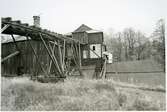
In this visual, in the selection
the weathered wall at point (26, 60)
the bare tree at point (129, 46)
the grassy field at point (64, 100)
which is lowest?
the grassy field at point (64, 100)

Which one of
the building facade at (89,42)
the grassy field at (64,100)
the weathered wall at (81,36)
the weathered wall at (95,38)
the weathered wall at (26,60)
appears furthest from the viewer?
the weathered wall at (95,38)

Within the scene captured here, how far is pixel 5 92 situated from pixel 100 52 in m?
12.2

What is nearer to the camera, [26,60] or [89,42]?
[26,60]

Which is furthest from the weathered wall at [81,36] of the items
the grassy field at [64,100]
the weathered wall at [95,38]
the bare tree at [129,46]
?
the grassy field at [64,100]

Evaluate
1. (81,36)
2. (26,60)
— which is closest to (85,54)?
(81,36)

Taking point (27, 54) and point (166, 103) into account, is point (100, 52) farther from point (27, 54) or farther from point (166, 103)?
point (166, 103)

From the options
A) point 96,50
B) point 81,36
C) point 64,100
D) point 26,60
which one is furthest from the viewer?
point 96,50

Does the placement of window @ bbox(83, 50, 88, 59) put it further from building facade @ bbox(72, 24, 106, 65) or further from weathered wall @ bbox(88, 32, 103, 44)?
weathered wall @ bbox(88, 32, 103, 44)

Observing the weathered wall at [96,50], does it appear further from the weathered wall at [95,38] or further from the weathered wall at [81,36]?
the weathered wall at [81,36]

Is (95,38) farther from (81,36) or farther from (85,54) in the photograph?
(85,54)

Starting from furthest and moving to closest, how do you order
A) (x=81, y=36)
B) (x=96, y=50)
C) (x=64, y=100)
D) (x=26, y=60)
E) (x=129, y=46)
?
(x=129, y=46)
(x=96, y=50)
(x=81, y=36)
(x=26, y=60)
(x=64, y=100)

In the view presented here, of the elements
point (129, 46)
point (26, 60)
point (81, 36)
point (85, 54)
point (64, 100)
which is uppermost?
point (81, 36)

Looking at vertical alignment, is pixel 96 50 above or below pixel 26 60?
above

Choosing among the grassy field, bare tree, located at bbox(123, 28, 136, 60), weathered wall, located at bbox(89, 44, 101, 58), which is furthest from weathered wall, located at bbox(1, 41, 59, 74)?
bare tree, located at bbox(123, 28, 136, 60)
